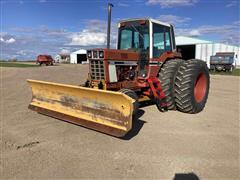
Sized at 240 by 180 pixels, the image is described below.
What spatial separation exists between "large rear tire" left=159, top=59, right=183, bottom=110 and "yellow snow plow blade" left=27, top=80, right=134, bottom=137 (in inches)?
84.3

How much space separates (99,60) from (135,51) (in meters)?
1.22

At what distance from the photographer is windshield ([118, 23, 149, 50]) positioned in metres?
6.68

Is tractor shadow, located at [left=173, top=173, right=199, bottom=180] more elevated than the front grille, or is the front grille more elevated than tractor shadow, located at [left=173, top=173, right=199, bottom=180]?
the front grille

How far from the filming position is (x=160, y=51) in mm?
6984

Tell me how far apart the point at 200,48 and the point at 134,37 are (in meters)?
31.5

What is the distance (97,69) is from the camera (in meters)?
6.02

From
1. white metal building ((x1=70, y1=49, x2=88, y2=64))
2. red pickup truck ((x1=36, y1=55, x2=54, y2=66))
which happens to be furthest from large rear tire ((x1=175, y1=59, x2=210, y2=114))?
white metal building ((x1=70, y1=49, x2=88, y2=64))

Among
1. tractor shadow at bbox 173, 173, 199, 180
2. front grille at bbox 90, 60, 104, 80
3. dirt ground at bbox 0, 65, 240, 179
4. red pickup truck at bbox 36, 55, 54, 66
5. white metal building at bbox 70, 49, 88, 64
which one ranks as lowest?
tractor shadow at bbox 173, 173, 199, 180

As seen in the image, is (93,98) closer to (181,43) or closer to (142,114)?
(142,114)

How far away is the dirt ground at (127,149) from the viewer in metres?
3.49

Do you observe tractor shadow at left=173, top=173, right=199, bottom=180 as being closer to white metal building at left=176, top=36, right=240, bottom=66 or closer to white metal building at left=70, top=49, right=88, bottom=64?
white metal building at left=176, top=36, right=240, bottom=66

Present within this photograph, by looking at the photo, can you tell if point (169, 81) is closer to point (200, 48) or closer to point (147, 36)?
point (147, 36)

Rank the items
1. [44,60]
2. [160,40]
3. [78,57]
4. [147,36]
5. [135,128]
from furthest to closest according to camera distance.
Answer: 1. [78,57]
2. [44,60]
3. [160,40]
4. [147,36]
5. [135,128]

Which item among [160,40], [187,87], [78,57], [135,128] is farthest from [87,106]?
[78,57]
